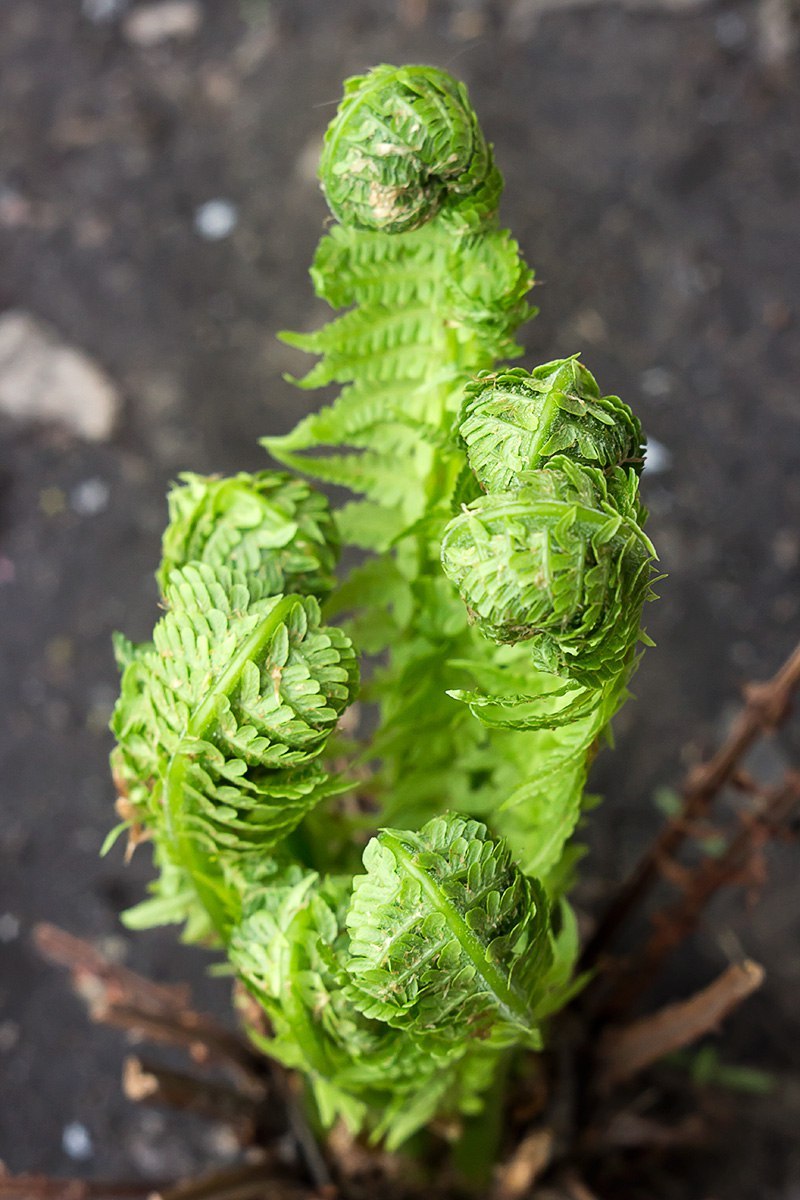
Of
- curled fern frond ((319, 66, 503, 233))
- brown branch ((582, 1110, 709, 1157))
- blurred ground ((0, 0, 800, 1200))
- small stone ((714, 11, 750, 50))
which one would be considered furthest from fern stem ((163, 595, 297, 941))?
small stone ((714, 11, 750, 50))

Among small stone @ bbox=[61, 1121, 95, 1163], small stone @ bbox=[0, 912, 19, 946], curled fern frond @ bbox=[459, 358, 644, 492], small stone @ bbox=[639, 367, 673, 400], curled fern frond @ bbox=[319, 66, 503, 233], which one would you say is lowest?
small stone @ bbox=[61, 1121, 95, 1163]

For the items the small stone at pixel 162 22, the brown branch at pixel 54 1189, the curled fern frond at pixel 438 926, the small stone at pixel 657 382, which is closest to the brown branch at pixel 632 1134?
the brown branch at pixel 54 1189

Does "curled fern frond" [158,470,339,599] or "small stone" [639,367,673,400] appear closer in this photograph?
"curled fern frond" [158,470,339,599]

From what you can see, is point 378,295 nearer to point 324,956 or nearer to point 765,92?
point 324,956

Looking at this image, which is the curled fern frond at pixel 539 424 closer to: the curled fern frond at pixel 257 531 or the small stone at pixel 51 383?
the curled fern frond at pixel 257 531

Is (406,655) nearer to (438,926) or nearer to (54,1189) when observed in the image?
(438,926)

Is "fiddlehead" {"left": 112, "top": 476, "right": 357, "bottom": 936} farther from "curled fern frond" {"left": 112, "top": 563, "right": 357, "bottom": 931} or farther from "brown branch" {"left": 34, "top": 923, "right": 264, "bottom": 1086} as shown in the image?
"brown branch" {"left": 34, "top": 923, "right": 264, "bottom": 1086}
